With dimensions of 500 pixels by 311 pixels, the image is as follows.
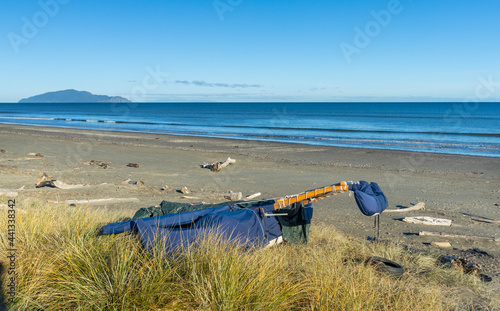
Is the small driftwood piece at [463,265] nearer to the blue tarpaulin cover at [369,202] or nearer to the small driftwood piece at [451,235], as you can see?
the blue tarpaulin cover at [369,202]

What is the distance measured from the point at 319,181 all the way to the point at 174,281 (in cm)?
1077

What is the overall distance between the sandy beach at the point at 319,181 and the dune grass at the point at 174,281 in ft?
8.61

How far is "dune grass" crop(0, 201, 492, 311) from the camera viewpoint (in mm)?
3912

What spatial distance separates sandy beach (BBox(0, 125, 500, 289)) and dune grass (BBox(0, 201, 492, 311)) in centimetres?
263

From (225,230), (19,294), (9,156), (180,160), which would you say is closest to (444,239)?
(225,230)

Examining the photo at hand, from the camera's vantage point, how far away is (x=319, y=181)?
1460cm

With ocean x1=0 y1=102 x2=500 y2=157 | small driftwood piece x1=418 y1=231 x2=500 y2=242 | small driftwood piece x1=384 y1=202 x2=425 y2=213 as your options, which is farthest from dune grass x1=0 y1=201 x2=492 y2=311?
ocean x1=0 y1=102 x2=500 y2=157

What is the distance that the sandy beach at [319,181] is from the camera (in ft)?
→ 29.1

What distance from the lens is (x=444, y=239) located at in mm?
8102

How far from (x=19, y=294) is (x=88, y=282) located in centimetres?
70

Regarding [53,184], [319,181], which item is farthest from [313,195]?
[53,184]

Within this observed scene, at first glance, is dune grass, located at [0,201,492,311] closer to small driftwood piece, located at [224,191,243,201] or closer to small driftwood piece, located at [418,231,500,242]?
small driftwood piece, located at [418,231,500,242]

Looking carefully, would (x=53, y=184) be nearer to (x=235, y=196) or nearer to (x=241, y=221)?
(x=235, y=196)

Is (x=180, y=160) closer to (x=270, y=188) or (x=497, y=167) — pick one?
(x=270, y=188)
